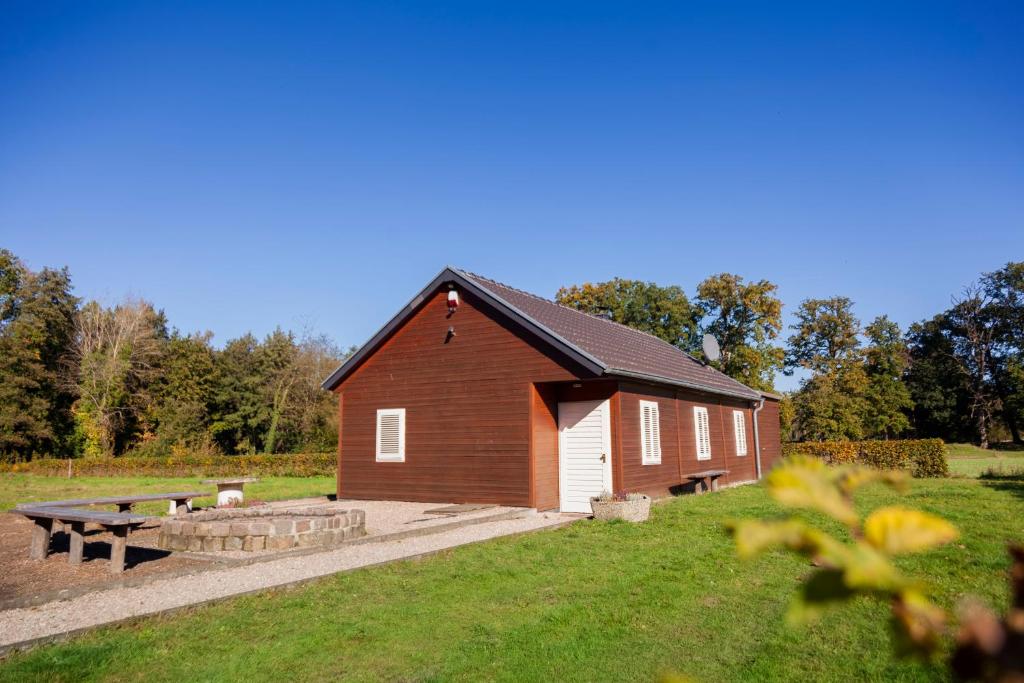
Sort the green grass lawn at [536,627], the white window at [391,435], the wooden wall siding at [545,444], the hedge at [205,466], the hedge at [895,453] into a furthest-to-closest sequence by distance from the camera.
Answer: the hedge at [205,466] → the hedge at [895,453] → the white window at [391,435] → the wooden wall siding at [545,444] → the green grass lawn at [536,627]

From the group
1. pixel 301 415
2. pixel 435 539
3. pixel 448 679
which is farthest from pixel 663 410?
pixel 301 415

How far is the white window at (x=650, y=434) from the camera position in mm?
15523

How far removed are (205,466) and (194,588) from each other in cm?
2733

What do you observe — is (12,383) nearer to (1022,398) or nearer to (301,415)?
(301,415)

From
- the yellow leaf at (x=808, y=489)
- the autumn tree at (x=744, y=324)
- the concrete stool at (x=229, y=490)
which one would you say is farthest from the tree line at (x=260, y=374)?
the yellow leaf at (x=808, y=489)

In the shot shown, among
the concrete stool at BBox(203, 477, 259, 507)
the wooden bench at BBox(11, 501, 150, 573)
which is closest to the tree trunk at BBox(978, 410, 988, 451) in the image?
the concrete stool at BBox(203, 477, 259, 507)

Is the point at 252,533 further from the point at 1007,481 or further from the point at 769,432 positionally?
the point at 769,432

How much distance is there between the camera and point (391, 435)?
56.7 feet

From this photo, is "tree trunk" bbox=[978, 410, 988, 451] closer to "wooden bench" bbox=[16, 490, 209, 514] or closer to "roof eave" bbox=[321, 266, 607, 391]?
"roof eave" bbox=[321, 266, 607, 391]

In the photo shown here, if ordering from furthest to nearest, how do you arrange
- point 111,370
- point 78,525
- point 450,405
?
point 111,370 → point 450,405 → point 78,525

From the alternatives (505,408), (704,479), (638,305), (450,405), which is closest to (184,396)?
(638,305)

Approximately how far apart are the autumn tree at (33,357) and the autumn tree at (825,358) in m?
49.4

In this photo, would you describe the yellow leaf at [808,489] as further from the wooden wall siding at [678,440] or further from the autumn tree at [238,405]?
the autumn tree at [238,405]

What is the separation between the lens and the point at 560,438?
1554 cm
